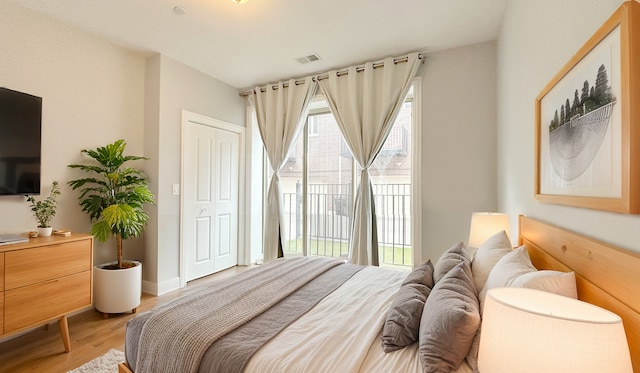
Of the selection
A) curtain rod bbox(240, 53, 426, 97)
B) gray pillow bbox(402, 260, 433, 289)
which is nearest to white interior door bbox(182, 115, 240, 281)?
curtain rod bbox(240, 53, 426, 97)

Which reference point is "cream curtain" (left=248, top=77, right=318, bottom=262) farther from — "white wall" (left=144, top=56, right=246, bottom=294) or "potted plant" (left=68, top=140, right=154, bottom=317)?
"potted plant" (left=68, top=140, right=154, bottom=317)

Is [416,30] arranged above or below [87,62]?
above

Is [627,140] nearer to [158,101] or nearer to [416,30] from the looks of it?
[416,30]

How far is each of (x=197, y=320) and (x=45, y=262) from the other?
1576mm

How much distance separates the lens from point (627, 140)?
2.41 ft

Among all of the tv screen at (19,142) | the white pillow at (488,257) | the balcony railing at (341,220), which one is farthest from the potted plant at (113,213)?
the white pillow at (488,257)

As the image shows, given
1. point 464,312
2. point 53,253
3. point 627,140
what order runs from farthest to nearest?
point 53,253
point 464,312
point 627,140

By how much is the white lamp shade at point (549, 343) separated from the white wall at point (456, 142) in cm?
253

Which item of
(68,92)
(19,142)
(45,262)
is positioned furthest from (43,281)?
(68,92)

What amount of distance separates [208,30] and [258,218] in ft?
8.69

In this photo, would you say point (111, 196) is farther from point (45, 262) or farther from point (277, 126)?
point (277, 126)

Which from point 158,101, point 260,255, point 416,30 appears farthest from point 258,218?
point 416,30

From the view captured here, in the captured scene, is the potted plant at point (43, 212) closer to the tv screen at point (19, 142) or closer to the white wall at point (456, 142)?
the tv screen at point (19, 142)

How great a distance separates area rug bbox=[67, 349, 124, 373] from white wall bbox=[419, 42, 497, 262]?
2.89 meters
